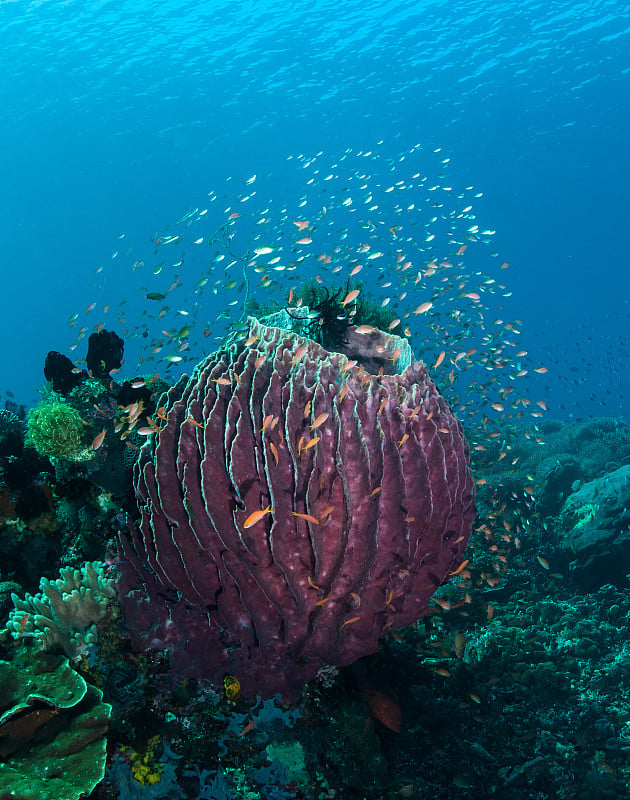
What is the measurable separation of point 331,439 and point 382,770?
2941 millimetres

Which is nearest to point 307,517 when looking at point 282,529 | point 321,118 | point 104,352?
point 282,529

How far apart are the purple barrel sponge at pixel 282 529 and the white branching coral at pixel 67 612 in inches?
10.3

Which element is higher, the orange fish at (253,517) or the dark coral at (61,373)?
the dark coral at (61,373)

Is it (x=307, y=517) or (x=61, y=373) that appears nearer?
(x=307, y=517)

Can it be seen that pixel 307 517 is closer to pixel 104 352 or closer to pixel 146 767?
pixel 146 767

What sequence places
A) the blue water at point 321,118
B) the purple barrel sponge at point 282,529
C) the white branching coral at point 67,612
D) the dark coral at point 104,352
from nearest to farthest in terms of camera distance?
the white branching coral at point 67,612
the purple barrel sponge at point 282,529
the dark coral at point 104,352
the blue water at point 321,118

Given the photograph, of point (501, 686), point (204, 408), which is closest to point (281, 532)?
point (204, 408)

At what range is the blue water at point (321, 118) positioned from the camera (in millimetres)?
47188

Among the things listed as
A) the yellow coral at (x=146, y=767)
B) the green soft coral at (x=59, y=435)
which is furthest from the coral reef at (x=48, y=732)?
the green soft coral at (x=59, y=435)

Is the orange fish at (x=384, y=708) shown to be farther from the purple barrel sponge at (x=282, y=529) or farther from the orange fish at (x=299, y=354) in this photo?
the orange fish at (x=299, y=354)

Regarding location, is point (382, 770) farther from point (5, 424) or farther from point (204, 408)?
point (5, 424)

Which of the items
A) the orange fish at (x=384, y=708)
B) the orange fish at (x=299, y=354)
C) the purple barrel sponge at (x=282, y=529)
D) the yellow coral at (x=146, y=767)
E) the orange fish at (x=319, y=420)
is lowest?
the orange fish at (x=384, y=708)

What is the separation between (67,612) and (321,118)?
78722 mm

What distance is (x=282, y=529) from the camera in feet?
12.0
